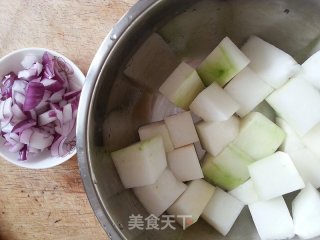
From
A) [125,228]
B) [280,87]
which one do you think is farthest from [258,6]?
[125,228]

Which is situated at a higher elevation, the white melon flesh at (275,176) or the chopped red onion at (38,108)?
the white melon flesh at (275,176)

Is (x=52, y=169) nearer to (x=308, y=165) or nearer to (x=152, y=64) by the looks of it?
(x=152, y=64)

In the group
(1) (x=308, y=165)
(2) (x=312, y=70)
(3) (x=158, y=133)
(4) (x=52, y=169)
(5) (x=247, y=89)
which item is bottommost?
(4) (x=52, y=169)

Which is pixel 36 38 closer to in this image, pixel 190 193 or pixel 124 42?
pixel 124 42

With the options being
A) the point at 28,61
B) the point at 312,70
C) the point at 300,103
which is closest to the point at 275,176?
the point at 300,103

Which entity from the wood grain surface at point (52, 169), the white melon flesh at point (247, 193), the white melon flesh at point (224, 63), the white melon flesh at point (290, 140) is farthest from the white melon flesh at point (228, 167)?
the wood grain surface at point (52, 169)

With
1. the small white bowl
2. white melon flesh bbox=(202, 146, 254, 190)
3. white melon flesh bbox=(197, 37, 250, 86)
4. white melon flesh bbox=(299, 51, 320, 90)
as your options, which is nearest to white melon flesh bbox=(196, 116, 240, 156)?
white melon flesh bbox=(202, 146, 254, 190)

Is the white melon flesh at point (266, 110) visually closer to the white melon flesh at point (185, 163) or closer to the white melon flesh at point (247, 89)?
the white melon flesh at point (247, 89)
